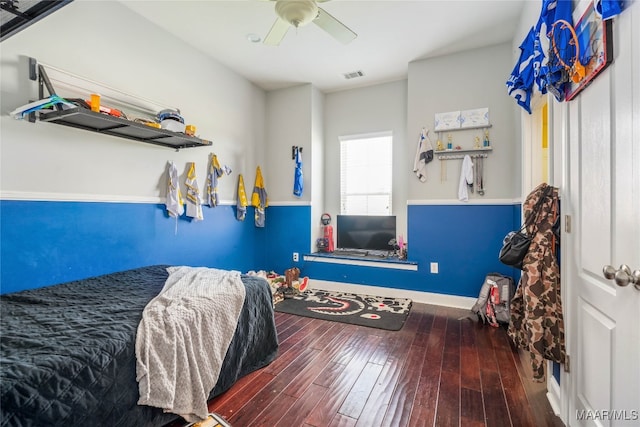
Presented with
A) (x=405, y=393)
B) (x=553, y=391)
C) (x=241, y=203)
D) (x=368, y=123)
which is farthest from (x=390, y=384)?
(x=368, y=123)

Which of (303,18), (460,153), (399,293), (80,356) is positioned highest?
(303,18)

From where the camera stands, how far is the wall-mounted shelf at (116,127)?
6.48ft

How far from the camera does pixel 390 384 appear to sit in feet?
6.15

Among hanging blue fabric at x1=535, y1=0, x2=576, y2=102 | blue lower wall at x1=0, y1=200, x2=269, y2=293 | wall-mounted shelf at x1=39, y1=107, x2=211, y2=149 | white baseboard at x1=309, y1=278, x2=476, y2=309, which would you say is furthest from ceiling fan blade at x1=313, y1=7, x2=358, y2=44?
white baseboard at x1=309, y1=278, x2=476, y2=309

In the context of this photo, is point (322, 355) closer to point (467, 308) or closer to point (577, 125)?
point (467, 308)

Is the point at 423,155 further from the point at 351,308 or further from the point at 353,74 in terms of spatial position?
the point at 351,308

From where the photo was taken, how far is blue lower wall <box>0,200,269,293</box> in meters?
1.97

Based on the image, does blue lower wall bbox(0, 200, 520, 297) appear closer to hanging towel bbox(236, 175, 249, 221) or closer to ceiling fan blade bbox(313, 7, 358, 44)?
hanging towel bbox(236, 175, 249, 221)

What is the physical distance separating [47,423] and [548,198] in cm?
258

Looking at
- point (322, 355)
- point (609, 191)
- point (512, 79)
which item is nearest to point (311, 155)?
point (512, 79)

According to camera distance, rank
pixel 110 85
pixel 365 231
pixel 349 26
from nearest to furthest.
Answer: pixel 110 85
pixel 349 26
pixel 365 231

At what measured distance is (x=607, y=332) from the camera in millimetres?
1138

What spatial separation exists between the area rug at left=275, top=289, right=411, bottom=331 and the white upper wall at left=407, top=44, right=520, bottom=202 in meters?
1.38

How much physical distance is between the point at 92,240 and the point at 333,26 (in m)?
2.62
